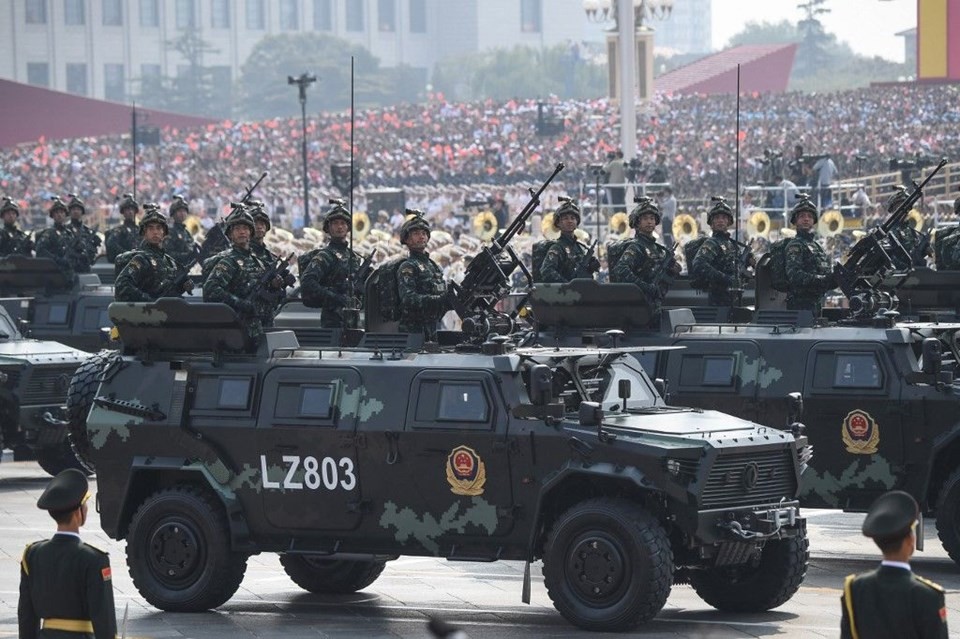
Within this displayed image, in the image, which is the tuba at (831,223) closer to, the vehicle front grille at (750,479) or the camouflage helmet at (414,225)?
the camouflage helmet at (414,225)

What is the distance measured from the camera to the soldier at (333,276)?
63.5 feet

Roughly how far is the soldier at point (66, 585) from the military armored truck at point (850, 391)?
8.85 meters

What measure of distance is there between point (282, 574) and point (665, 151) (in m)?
45.5

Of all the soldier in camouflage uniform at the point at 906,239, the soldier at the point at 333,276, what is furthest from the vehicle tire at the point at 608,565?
the soldier in camouflage uniform at the point at 906,239

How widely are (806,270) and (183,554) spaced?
23.8 feet

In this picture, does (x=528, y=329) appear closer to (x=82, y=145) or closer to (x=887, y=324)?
(x=887, y=324)

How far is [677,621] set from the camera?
15.1 metres

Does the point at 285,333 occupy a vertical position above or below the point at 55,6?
below

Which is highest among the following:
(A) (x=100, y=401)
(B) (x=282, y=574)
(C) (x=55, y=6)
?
(C) (x=55, y=6)

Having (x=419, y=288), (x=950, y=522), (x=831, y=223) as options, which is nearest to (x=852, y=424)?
(x=950, y=522)

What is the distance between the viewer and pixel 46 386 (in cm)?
2423

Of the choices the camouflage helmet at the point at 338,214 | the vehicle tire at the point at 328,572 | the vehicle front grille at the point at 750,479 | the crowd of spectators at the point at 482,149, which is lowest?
the vehicle tire at the point at 328,572

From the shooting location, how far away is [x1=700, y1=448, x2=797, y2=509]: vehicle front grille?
1442 cm

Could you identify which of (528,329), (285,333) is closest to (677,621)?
(285,333)
